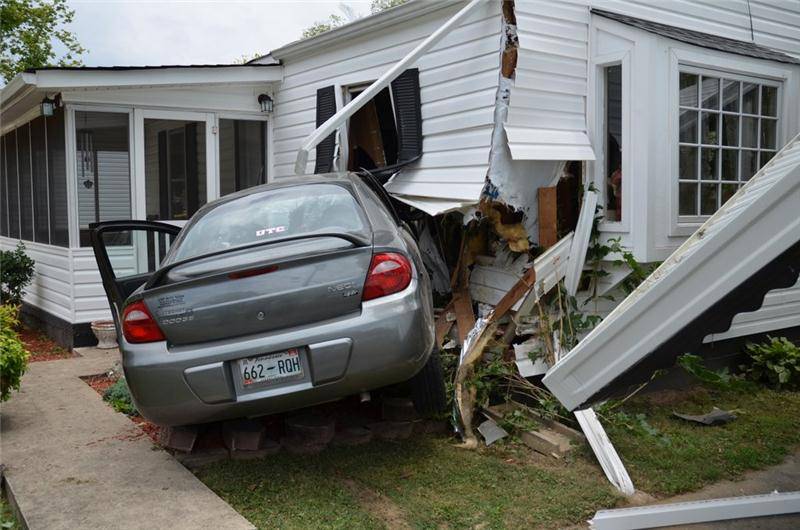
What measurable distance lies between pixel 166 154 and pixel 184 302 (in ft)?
16.6

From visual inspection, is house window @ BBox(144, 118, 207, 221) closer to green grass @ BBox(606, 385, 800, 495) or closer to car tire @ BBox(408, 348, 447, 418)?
car tire @ BBox(408, 348, 447, 418)

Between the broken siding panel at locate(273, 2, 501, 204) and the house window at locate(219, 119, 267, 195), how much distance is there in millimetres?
1604

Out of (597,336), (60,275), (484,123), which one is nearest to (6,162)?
(60,275)

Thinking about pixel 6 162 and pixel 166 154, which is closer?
pixel 166 154

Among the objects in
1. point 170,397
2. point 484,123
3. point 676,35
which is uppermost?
point 676,35

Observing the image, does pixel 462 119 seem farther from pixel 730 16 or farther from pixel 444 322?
pixel 730 16

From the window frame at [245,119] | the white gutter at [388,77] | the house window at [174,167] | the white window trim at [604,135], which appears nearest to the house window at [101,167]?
the house window at [174,167]

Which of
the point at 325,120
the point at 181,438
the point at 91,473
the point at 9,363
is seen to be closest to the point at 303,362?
the point at 181,438

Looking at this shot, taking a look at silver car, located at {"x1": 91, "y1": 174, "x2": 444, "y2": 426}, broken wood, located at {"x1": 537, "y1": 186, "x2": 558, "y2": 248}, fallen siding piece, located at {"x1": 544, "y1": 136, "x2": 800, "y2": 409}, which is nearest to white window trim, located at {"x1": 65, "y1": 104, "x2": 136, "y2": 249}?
silver car, located at {"x1": 91, "y1": 174, "x2": 444, "y2": 426}

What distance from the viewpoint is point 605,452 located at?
4.41 m

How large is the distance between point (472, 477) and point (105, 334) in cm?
503

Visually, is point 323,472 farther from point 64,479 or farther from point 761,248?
point 761,248

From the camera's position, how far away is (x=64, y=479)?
13.5 ft

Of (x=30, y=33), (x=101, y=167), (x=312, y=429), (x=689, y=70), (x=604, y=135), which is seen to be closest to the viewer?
(x=312, y=429)
